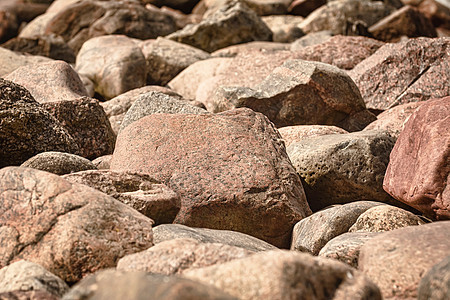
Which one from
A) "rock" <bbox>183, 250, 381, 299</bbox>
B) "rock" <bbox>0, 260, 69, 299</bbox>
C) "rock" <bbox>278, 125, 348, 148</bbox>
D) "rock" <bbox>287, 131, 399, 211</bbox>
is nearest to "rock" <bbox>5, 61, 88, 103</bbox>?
"rock" <bbox>278, 125, 348, 148</bbox>

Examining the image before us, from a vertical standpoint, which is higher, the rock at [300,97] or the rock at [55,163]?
the rock at [55,163]

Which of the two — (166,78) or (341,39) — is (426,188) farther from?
(166,78)

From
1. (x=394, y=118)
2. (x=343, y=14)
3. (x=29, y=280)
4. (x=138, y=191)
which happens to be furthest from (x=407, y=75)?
(x=343, y=14)

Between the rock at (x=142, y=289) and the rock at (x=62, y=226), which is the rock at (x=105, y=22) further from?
the rock at (x=142, y=289)

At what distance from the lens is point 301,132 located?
7051 mm

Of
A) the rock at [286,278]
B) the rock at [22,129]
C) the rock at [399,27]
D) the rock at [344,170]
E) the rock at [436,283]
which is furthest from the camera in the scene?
the rock at [399,27]

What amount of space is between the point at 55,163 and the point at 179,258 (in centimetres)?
216

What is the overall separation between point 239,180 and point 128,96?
129 inches

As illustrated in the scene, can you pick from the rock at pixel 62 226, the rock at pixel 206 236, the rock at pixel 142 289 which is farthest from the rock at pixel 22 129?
the rock at pixel 142 289

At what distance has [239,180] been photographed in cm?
547

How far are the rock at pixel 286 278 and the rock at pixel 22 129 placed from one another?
2.97 meters

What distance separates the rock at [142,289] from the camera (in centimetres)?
253

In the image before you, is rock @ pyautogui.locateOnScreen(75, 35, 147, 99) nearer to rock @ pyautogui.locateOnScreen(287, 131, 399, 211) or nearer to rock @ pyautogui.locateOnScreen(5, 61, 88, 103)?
rock @ pyautogui.locateOnScreen(5, 61, 88, 103)

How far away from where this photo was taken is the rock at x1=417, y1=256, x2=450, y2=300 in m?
3.04
